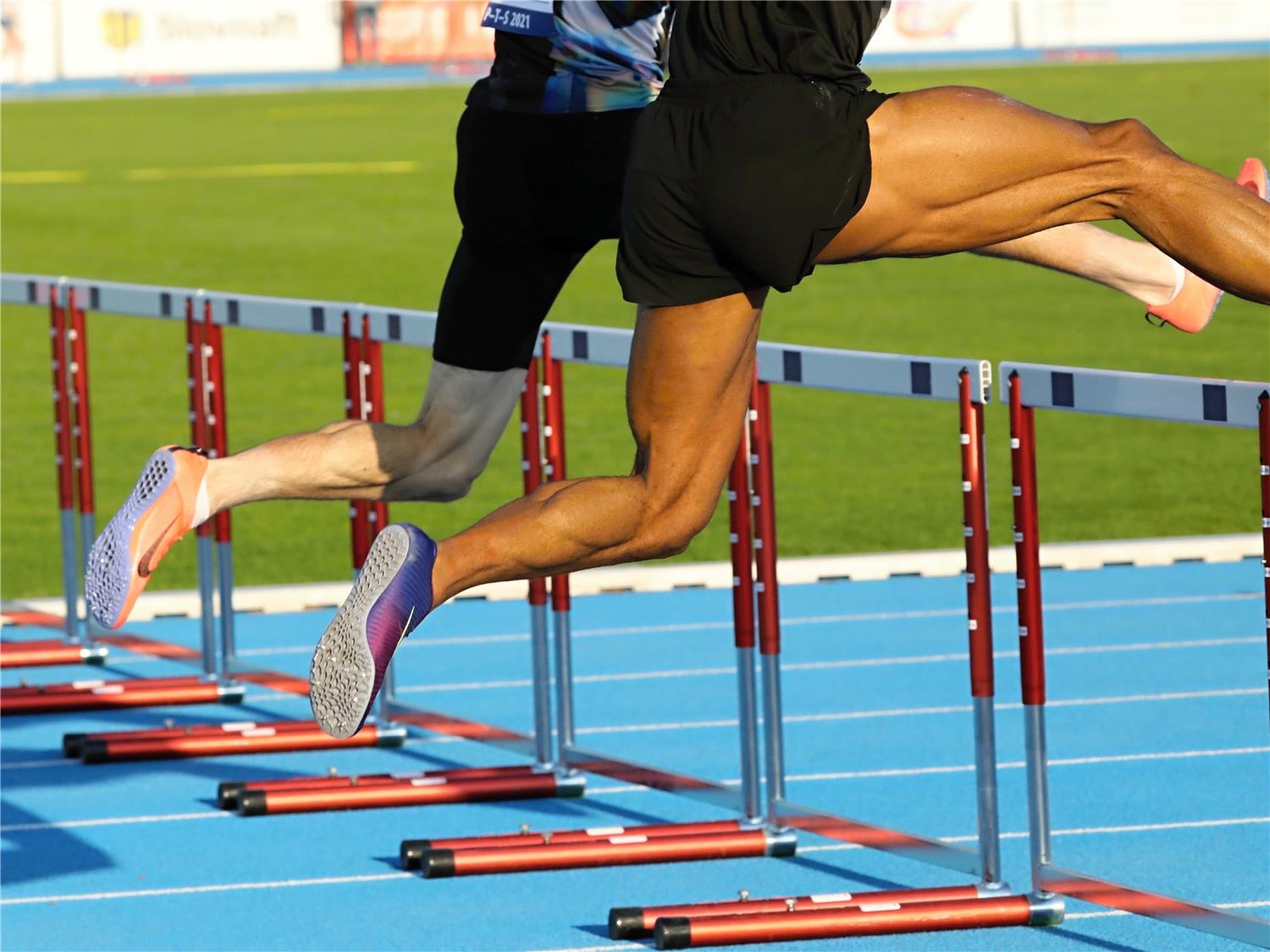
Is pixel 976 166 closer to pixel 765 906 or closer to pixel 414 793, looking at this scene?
pixel 765 906

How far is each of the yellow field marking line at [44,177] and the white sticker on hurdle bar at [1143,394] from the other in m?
26.6

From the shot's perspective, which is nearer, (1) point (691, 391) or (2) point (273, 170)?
(1) point (691, 391)

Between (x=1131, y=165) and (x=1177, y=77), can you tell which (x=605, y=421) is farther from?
(x=1177, y=77)

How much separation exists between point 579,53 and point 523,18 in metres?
0.16

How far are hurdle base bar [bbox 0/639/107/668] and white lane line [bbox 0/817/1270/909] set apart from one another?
10.2 ft

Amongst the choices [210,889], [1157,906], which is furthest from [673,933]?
[210,889]

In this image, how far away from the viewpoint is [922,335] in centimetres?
1825

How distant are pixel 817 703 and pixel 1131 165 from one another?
4.04 m

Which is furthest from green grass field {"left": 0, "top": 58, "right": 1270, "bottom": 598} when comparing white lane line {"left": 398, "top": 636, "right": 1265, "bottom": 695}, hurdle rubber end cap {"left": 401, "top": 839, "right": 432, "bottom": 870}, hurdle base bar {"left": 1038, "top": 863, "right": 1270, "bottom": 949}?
hurdle base bar {"left": 1038, "top": 863, "right": 1270, "bottom": 949}

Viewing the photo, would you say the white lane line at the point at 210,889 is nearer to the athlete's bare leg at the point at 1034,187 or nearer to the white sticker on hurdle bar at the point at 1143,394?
the white sticker on hurdle bar at the point at 1143,394

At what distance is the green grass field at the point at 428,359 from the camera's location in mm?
12102

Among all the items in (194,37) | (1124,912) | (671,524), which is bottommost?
(1124,912)

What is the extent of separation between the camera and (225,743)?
7449 mm

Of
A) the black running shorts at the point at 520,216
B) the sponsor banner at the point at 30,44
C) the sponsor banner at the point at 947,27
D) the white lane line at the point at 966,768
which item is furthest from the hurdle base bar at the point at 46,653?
the sponsor banner at the point at 947,27
